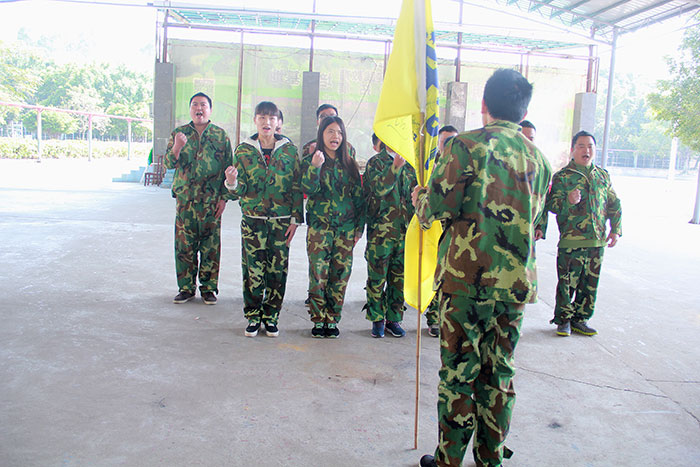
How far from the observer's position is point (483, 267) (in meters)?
2.13

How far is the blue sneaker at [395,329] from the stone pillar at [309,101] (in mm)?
11520

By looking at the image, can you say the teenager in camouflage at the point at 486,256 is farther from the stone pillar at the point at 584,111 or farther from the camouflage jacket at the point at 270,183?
the stone pillar at the point at 584,111

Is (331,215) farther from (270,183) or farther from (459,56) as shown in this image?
(459,56)

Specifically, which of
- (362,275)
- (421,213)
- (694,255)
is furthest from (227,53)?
(421,213)

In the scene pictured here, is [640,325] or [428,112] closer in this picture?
[428,112]

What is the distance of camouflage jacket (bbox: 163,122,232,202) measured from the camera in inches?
180

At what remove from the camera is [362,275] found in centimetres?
627

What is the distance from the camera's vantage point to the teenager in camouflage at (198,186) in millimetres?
4562

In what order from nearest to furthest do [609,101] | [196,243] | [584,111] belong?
[196,243] → [609,101] → [584,111]

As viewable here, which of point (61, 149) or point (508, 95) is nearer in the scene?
point (508, 95)

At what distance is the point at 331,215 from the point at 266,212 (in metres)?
0.48

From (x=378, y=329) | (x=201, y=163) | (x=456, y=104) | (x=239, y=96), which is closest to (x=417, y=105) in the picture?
(x=378, y=329)

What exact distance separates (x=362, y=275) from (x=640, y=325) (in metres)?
2.89

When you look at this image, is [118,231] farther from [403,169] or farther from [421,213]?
[421,213]
